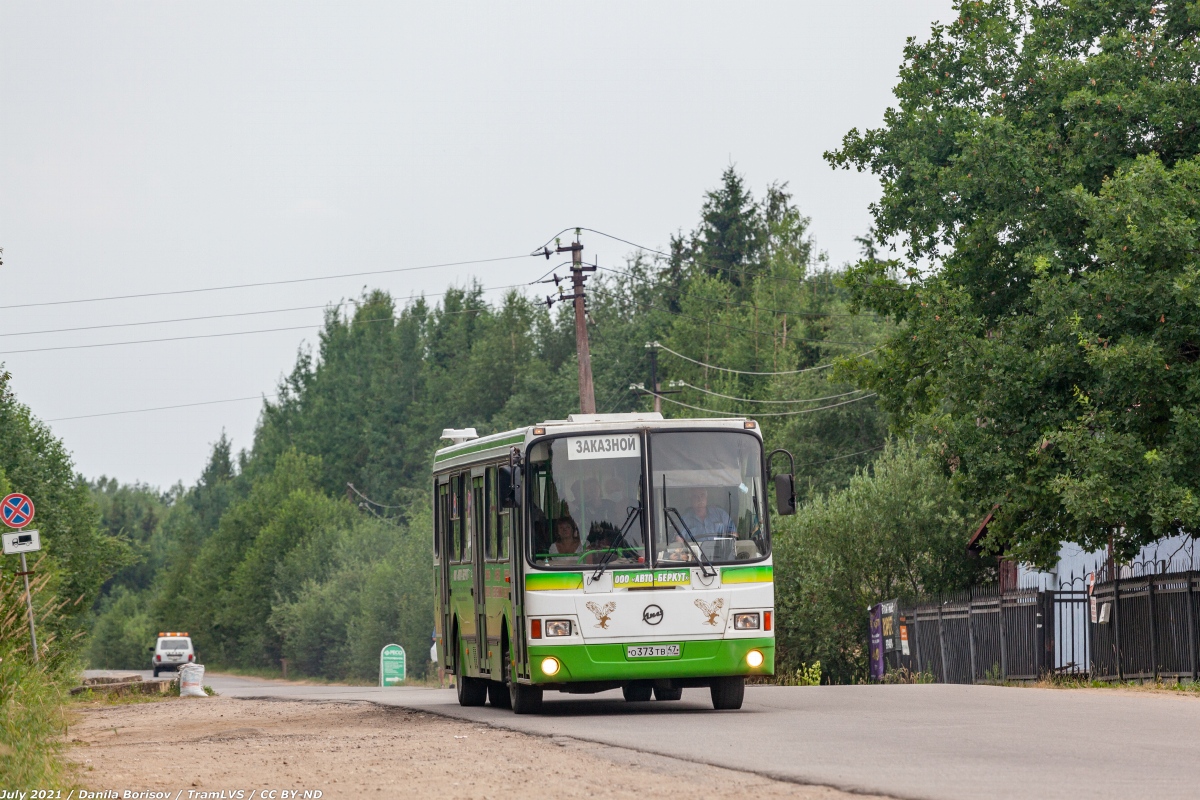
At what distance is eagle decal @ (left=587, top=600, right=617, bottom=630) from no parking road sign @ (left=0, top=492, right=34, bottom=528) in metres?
12.5

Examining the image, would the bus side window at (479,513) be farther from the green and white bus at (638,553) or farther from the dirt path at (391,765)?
the dirt path at (391,765)

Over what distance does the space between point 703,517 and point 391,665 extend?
98.8 feet

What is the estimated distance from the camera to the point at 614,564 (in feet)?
55.6

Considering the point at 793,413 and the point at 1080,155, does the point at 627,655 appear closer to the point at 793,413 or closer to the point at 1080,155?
the point at 1080,155

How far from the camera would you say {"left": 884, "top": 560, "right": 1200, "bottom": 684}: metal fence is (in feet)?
77.8

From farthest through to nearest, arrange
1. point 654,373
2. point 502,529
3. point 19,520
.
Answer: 1. point 654,373
2. point 19,520
3. point 502,529

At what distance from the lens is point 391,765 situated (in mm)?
11891

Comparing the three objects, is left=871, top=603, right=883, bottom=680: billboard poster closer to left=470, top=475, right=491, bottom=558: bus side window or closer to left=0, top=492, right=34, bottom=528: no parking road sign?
left=0, top=492, right=34, bottom=528: no parking road sign

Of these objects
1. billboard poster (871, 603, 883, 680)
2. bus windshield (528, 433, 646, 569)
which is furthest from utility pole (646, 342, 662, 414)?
bus windshield (528, 433, 646, 569)

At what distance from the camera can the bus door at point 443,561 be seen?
21.5 m

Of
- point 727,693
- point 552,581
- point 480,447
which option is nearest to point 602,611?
point 552,581

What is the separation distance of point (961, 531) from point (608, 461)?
23789 mm

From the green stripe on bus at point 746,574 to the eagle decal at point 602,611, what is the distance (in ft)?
3.75

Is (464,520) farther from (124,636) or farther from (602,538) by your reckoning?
(124,636)
